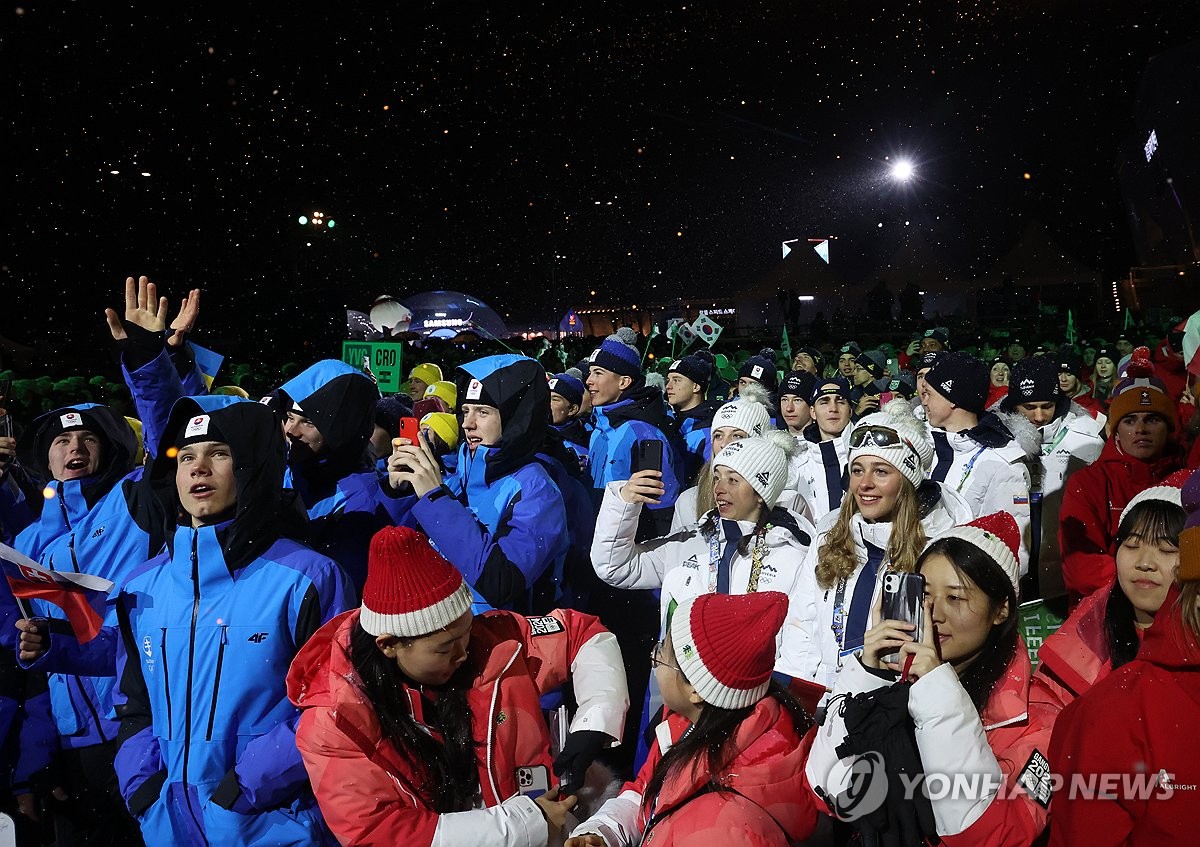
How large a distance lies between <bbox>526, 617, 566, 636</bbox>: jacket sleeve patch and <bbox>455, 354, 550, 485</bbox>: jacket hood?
124 centimetres

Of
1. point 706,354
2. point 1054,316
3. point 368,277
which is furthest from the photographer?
point 368,277

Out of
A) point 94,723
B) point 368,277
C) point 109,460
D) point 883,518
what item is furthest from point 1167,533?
point 368,277

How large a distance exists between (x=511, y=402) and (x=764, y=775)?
2275 mm

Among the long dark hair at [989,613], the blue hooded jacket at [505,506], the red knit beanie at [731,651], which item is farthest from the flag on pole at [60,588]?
the long dark hair at [989,613]

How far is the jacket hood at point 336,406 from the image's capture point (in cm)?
389

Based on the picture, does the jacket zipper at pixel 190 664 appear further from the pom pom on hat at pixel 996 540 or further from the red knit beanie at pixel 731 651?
the pom pom on hat at pixel 996 540

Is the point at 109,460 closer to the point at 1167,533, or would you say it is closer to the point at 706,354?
the point at 1167,533

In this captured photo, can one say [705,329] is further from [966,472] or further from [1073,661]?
[1073,661]

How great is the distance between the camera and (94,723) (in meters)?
3.98

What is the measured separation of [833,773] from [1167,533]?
4.91 feet

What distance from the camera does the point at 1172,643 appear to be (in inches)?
77.3

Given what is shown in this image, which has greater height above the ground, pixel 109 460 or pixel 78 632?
pixel 109 460

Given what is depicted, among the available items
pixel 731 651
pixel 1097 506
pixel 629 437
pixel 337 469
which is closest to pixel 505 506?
pixel 337 469

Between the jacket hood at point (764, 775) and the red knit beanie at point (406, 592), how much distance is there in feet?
2.44
